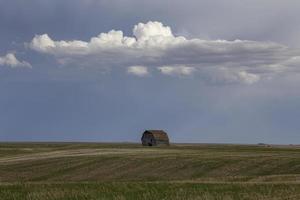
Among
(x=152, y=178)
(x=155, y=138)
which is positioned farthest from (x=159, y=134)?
(x=152, y=178)

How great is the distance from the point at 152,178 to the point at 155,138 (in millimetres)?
115271

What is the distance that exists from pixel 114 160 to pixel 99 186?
3771 cm

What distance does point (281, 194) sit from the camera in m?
27.6

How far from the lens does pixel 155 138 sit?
166125 mm

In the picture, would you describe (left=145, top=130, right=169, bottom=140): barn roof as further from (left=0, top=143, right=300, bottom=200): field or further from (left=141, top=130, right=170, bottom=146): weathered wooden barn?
(left=0, top=143, right=300, bottom=200): field

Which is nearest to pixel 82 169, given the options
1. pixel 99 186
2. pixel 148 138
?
pixel 99 186

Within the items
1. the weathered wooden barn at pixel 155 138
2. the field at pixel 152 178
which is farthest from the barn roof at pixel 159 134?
the field at pixel 152 178

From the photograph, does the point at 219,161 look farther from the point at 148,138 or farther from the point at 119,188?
the point at 148,138

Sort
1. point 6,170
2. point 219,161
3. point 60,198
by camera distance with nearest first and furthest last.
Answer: point 60,198
point 219,161
point 6,170

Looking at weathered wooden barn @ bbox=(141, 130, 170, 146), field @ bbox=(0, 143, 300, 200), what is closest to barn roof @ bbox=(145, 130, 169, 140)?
weathered wooden barn @ bbox=(141, 130, 170, 146)

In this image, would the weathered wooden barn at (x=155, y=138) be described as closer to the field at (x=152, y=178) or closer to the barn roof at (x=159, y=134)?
the barn roof at (x=159, y=134)

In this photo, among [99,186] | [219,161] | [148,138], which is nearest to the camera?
[99,186]

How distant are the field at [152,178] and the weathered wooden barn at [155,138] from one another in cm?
9274

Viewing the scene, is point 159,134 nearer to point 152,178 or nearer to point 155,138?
point 155,138
